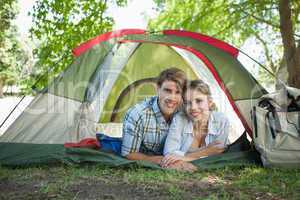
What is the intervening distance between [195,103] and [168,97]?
0.25 meters

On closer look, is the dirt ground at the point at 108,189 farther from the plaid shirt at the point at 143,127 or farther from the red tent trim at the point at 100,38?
the red tent trim at the point at 100,38

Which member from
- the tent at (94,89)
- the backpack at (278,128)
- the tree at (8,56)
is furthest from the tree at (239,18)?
the tree at (8,56)

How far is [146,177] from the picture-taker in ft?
9.40

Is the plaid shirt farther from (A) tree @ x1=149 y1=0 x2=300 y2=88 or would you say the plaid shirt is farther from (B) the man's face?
(A) tree @ x1=149 y1=0 x2=300 y2=88

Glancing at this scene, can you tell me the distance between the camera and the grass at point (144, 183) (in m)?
2.46

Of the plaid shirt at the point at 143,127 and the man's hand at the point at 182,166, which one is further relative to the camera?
the plaid shirt at the point at 143,127

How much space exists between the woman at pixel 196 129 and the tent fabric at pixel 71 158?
0.53 feet

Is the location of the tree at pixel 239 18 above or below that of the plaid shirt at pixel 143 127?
above

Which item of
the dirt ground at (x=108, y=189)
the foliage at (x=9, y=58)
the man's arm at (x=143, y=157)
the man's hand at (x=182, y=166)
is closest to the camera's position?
the dirt ground at (x=108, y=189)

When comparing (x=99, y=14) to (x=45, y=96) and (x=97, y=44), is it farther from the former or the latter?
(x=45, y=96)

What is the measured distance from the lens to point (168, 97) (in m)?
3.38

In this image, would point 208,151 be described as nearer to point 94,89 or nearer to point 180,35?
point 180,35

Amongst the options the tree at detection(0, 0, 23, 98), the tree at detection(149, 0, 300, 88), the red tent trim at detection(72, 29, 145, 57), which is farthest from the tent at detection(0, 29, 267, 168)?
the tree at detection(0, 0, 23, 98)

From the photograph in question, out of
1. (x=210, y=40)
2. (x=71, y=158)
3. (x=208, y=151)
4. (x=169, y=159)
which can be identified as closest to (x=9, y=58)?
(x=210, y=40)
